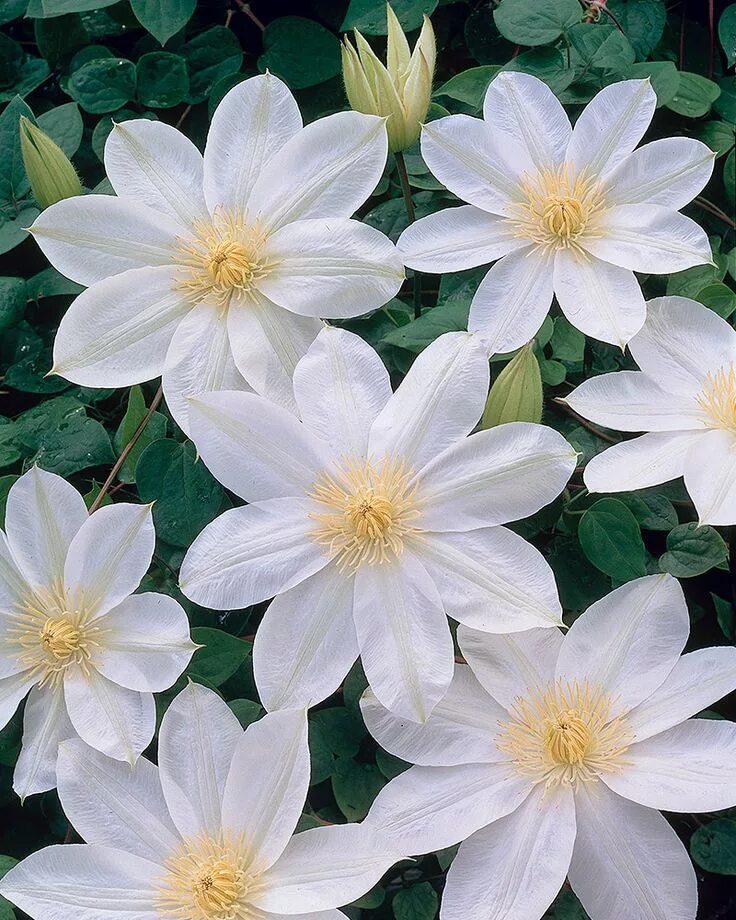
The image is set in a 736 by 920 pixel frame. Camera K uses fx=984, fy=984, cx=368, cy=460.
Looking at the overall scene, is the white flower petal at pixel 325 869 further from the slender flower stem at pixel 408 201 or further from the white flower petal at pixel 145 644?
the slender flower stem at pixel 408 201

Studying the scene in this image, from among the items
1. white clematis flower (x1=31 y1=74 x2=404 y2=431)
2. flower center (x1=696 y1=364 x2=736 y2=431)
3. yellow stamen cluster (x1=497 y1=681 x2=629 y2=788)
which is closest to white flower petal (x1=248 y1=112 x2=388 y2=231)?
white clematis flower (x1=31 y1=74 x2=404 y2=431)

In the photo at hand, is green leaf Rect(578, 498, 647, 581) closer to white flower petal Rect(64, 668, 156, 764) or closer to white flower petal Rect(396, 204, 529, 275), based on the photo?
white flower petal Rect(396, 204, 529, 275)

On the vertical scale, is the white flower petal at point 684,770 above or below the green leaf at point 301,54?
below

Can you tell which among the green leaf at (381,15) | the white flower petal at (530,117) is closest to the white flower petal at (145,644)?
the white flower petal at (530,117)

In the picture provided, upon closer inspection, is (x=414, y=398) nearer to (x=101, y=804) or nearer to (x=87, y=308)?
(x=87, y=308)

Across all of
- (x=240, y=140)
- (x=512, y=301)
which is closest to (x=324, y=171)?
(x=240, y=140)

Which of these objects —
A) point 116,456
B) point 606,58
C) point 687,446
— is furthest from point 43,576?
point 606,58
